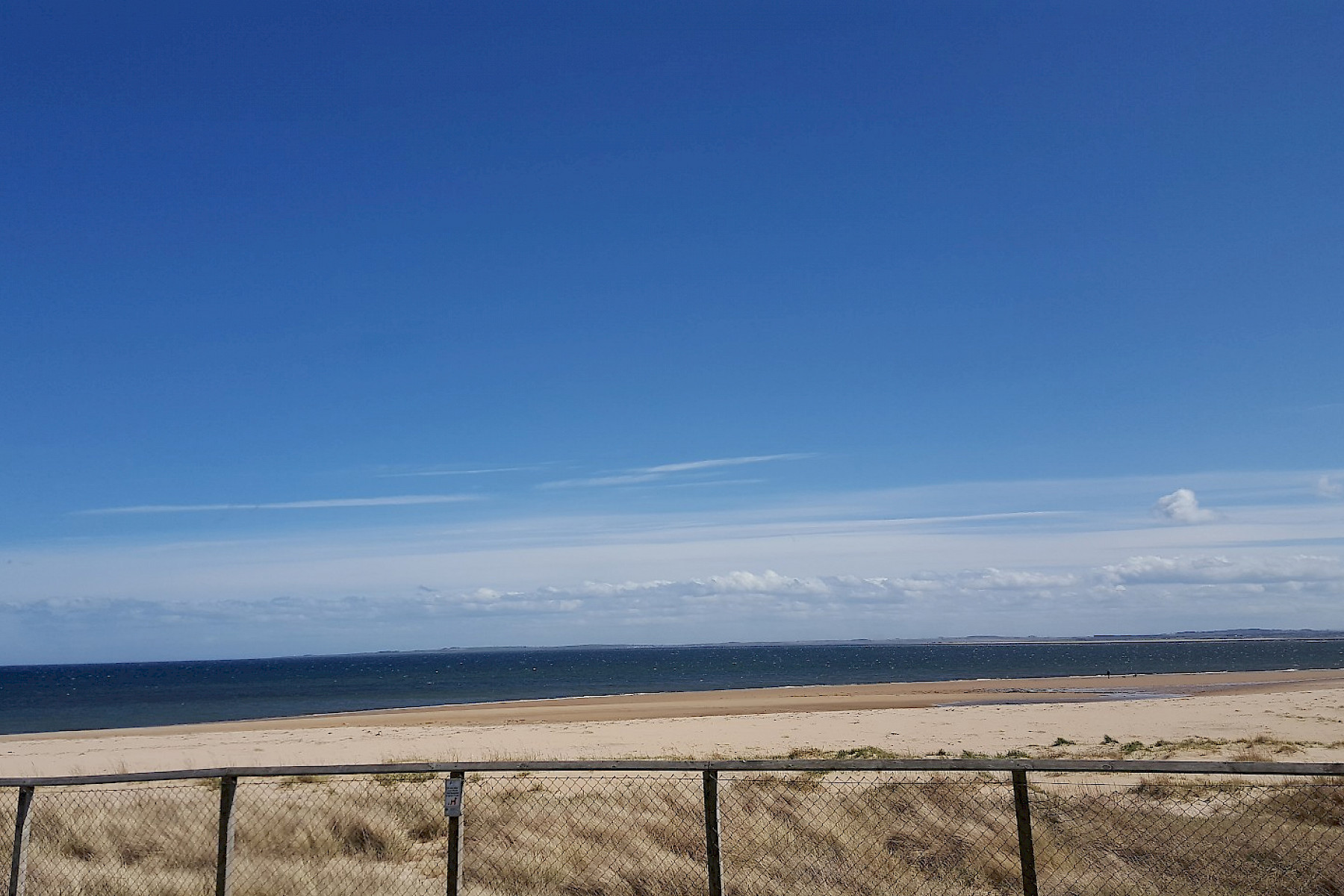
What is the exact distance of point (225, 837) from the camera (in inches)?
317

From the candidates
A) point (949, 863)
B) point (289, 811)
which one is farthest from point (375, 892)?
point (949, 863)

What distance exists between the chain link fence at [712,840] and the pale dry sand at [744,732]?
9436 millimetres

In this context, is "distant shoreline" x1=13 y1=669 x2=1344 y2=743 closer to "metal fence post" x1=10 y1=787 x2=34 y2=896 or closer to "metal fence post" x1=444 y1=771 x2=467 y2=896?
"metal fence post" x1=10 y1=787 x2=34 y2=896

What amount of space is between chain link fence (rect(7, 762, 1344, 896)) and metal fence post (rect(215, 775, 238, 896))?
0.02 m

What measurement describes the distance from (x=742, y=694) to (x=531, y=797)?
5138 cm

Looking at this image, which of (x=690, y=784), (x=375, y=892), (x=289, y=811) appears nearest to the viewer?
(x=375, y=892)

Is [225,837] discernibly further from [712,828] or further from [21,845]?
[712,828]

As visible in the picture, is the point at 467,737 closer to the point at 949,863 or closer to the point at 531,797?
the point at 531,797

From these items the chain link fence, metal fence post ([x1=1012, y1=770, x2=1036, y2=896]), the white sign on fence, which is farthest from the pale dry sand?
the white sign on fence

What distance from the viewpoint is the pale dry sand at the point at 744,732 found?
24.3 metres

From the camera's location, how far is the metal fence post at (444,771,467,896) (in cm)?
772

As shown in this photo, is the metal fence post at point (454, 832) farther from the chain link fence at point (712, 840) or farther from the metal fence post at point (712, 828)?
the metal fence post at point (712, 828)

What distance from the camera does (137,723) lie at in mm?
52656

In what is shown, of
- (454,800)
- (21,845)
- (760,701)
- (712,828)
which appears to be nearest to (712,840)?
(712,828)
